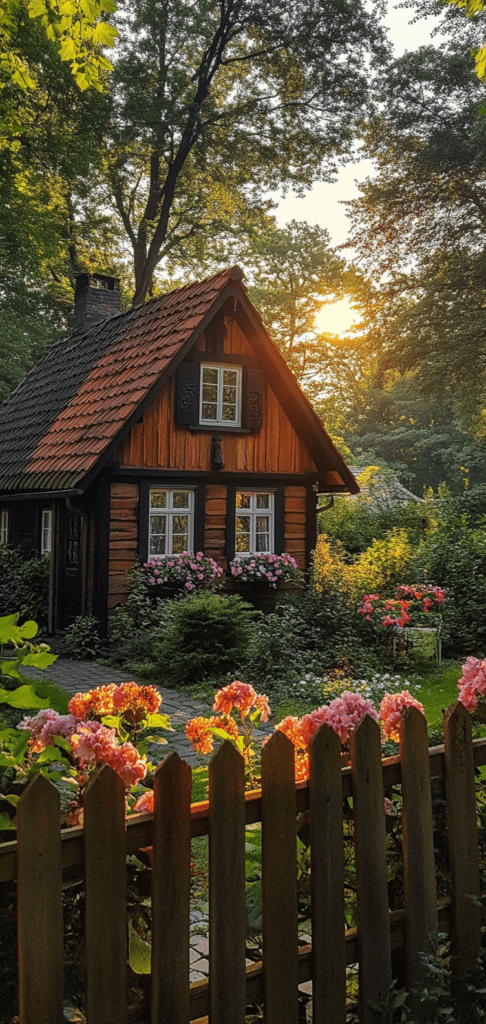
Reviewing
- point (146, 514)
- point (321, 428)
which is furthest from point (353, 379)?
point (146, 514)

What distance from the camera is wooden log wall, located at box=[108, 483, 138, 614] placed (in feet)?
43.4

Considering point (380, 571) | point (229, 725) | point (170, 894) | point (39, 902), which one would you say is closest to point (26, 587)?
point (380, 571)

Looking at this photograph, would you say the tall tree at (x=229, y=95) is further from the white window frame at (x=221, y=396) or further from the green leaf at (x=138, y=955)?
the green leaf at (x=138, y=955)

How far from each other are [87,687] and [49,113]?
1752 cm

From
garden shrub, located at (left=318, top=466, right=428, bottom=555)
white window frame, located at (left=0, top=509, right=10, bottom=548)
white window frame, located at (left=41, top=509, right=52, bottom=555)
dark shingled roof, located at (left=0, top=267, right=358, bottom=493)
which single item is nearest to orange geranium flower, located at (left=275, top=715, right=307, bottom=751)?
dark shingled roof, located at (left=0, top=267, right=358, bottom=493)

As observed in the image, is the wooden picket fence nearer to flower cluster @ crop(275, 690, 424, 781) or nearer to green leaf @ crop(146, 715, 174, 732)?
flower cluster @ crop(275, 690, 424, 781)

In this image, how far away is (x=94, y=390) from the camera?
50.1 feet

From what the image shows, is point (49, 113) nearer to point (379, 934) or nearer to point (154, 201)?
point (154, 201)

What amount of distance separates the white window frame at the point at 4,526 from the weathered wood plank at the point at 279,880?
53.2 ft

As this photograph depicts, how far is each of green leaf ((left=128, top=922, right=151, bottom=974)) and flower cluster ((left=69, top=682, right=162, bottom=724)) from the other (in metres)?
0.81

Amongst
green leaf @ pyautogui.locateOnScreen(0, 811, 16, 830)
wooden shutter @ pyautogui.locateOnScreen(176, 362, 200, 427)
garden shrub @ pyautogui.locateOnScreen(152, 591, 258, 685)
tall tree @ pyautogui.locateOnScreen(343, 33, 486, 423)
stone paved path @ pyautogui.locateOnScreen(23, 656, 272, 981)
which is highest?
tall tree @ pyautogui.locateOnScreen(343, 33, 486, 423)

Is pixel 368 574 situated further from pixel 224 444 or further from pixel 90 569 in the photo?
pixel 90 569

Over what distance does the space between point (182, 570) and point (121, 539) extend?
1.18 m

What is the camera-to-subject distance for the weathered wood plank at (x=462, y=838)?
298 centimetres
